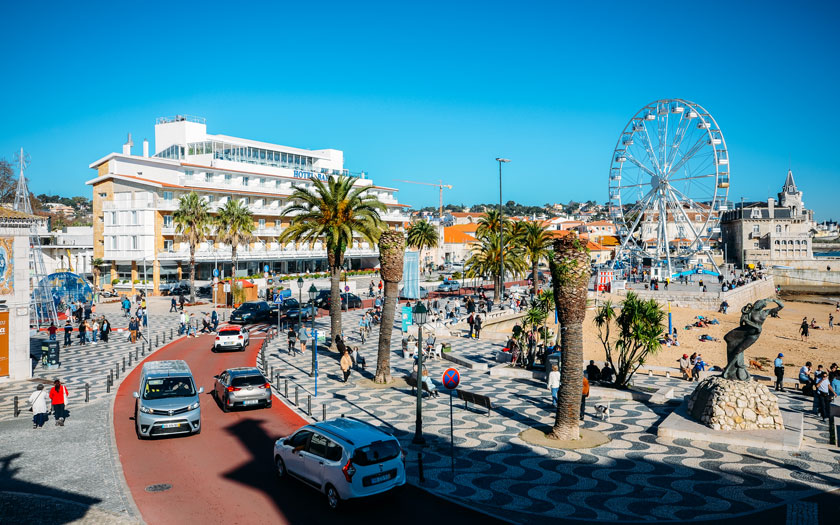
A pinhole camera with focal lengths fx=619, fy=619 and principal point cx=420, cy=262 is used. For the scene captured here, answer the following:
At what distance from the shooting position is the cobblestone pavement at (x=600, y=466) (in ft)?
41.3

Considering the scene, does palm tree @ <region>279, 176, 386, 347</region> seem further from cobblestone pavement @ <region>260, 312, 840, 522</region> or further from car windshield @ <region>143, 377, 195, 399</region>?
car windshield @ <region>143, 377, 195, 399</region>

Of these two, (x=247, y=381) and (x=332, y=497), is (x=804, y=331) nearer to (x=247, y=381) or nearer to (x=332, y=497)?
(x=247, y=381)

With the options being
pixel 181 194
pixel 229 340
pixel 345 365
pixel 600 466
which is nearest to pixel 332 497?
pixel 600 466

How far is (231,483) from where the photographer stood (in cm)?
1362

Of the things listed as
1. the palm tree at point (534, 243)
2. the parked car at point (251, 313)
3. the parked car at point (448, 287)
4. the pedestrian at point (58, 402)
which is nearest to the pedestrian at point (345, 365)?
the pedestrian at point (58, 402)

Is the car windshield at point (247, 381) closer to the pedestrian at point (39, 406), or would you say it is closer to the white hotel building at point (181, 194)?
the pedestrian at point (39, 406)

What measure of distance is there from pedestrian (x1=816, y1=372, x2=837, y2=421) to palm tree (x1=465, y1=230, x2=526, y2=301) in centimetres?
3580

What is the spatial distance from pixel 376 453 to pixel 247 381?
9.88 metres

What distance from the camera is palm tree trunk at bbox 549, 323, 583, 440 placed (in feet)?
55.9

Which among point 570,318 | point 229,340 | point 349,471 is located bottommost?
point 229,340

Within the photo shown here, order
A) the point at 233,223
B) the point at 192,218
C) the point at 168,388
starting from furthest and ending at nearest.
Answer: the point at 233,223 → the point at 192,218 → the point at 168,388

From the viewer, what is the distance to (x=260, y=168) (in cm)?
7688

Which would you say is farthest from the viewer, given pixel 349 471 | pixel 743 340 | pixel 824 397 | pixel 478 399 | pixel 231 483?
pixel 824 397

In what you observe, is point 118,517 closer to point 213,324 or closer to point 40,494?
point 40,494
